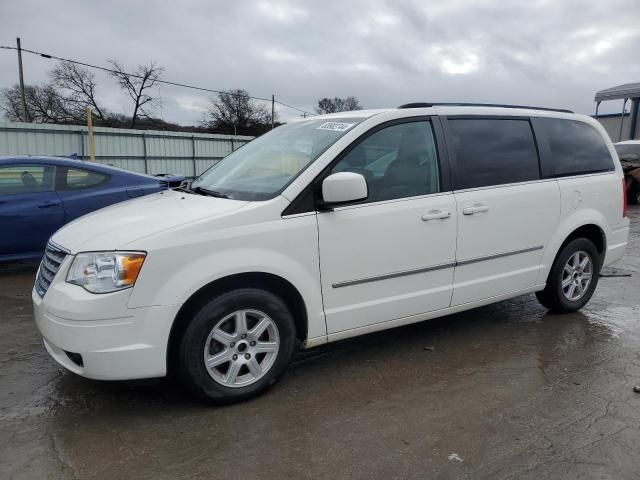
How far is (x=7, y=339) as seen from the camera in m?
4.34

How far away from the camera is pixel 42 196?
248 inches

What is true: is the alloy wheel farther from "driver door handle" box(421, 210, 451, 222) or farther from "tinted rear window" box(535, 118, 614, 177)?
"tinted rear window" box(535, 118, 614, 177)

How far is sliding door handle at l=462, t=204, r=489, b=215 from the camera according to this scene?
389 centimetres

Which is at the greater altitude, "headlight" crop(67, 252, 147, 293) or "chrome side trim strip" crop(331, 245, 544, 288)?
"headlight" crop(67, 252, 147, 293)

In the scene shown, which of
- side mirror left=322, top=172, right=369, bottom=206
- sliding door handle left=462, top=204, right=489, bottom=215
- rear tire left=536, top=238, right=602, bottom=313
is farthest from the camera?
rear tire left=536, top=238, right=602, bottom=313

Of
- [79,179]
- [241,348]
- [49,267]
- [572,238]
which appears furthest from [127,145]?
[241,348]

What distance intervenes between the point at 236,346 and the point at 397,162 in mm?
1712

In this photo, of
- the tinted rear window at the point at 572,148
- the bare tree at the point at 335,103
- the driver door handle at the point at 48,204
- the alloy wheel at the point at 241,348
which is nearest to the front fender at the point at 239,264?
the alloy wheel at the point at 241,348

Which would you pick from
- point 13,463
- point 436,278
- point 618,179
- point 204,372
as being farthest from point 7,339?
point 618,179

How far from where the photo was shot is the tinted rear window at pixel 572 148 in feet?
14.9

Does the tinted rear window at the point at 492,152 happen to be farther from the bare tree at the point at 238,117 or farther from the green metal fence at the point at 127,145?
the bare tree at the point at 238,117

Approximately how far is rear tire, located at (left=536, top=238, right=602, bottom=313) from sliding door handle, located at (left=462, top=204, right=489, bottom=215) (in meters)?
1.19

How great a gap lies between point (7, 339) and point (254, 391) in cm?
246

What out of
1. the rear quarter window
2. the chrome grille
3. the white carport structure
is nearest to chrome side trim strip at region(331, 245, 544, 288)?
the chrome grille
